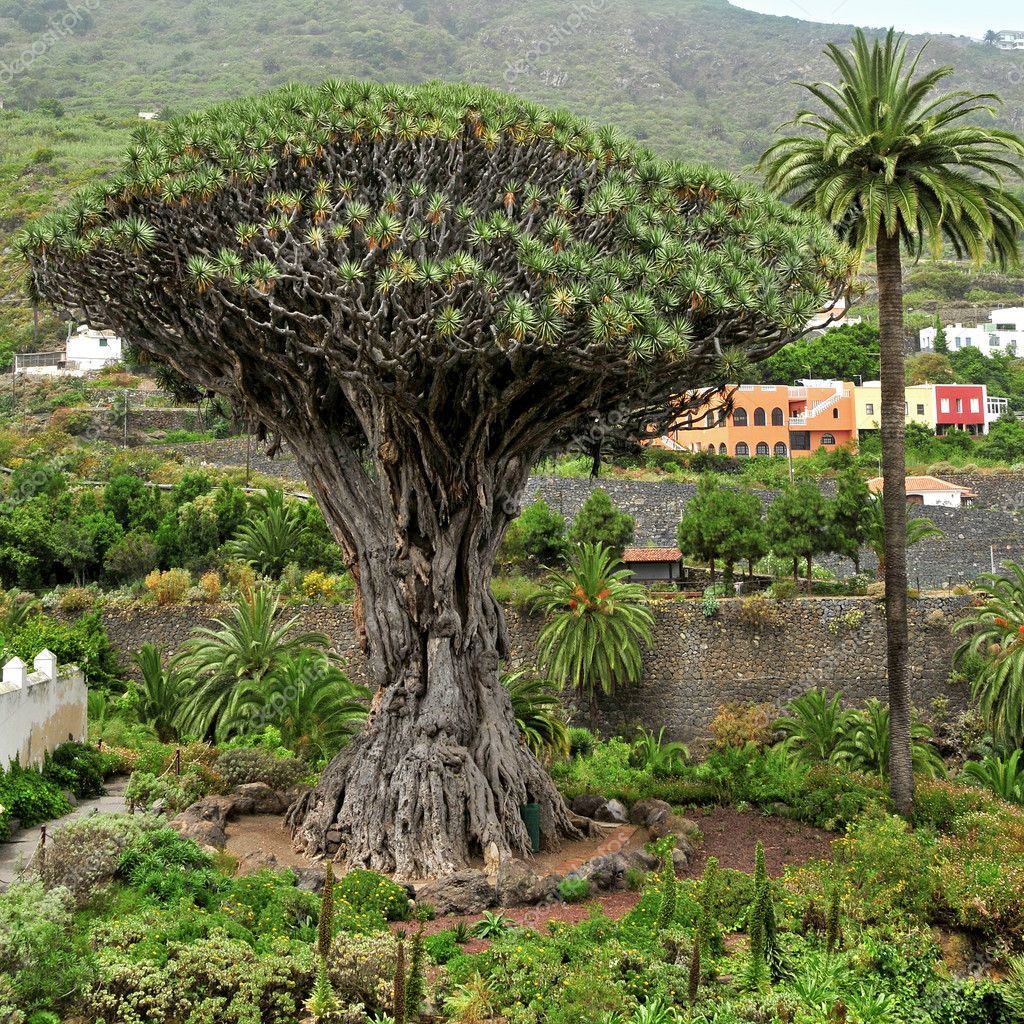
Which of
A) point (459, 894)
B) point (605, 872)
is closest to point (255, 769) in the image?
point (459, 894)

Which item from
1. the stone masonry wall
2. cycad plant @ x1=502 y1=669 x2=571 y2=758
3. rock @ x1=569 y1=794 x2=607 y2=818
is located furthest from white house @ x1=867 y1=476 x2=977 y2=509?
rock @ x1=569 y1=794 x2=607 y2=818

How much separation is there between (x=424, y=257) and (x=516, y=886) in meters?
6.95

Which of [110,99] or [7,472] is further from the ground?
[110,99]

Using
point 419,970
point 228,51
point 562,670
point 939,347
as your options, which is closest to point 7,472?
point 562,670

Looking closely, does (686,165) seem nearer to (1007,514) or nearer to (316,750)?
(316,750)

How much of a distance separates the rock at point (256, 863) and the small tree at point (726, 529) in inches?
664

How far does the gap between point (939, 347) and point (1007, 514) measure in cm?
3126

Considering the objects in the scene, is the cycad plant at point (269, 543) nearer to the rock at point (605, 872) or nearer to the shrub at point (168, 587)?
the shrub at point (168, 587)

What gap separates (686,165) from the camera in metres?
15.5

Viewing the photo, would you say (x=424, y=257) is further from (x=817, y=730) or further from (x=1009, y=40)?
(x=1009, y=40)

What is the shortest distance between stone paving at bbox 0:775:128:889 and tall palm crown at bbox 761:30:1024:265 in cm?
1224

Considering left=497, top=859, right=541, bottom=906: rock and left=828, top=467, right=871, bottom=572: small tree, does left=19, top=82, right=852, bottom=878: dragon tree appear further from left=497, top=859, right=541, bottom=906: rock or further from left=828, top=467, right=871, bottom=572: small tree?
left=828, top=467, right=871, bottom=572: small tree

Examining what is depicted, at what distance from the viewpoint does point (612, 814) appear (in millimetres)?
17047

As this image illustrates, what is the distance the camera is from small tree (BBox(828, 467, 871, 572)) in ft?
91.6
